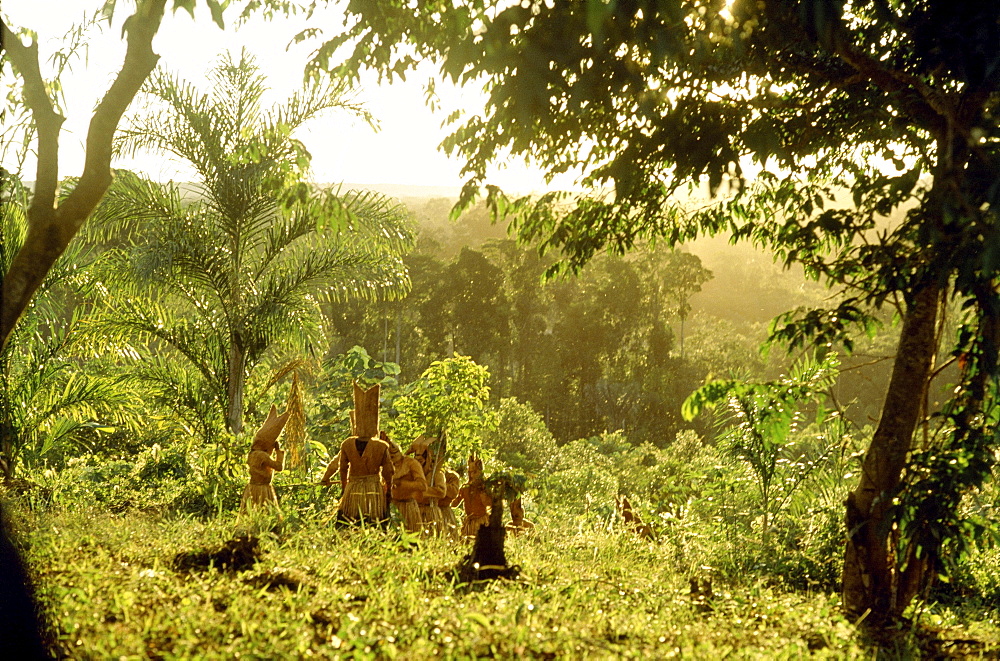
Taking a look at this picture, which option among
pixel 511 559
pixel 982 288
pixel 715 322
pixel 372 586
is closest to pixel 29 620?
pixel 372 586

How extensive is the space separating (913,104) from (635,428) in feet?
81.5

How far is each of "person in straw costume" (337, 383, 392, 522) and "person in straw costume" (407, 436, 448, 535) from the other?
14.2 inches

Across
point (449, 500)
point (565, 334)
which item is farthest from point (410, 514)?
point (565, 334)

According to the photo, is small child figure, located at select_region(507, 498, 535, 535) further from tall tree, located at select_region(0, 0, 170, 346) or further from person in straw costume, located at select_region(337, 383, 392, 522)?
tall tree, located at select_region(0, 0, 170, 346)

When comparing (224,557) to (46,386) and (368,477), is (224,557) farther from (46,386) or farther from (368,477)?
(46,386)

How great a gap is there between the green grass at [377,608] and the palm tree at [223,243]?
408 cm

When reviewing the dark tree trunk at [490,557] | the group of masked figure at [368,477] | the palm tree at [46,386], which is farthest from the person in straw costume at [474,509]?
the palm tree at [46,386]

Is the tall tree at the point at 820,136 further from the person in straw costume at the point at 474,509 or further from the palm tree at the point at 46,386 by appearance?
the palm tree at the point at 46,386

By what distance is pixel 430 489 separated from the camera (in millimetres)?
6887

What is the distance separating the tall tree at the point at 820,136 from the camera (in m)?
3.68

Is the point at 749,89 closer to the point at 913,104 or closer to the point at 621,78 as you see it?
the point at 913,104

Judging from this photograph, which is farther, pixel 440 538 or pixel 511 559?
pixel 440 538

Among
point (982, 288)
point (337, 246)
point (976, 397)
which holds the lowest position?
point (976, 397)

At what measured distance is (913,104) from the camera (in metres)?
4.68
